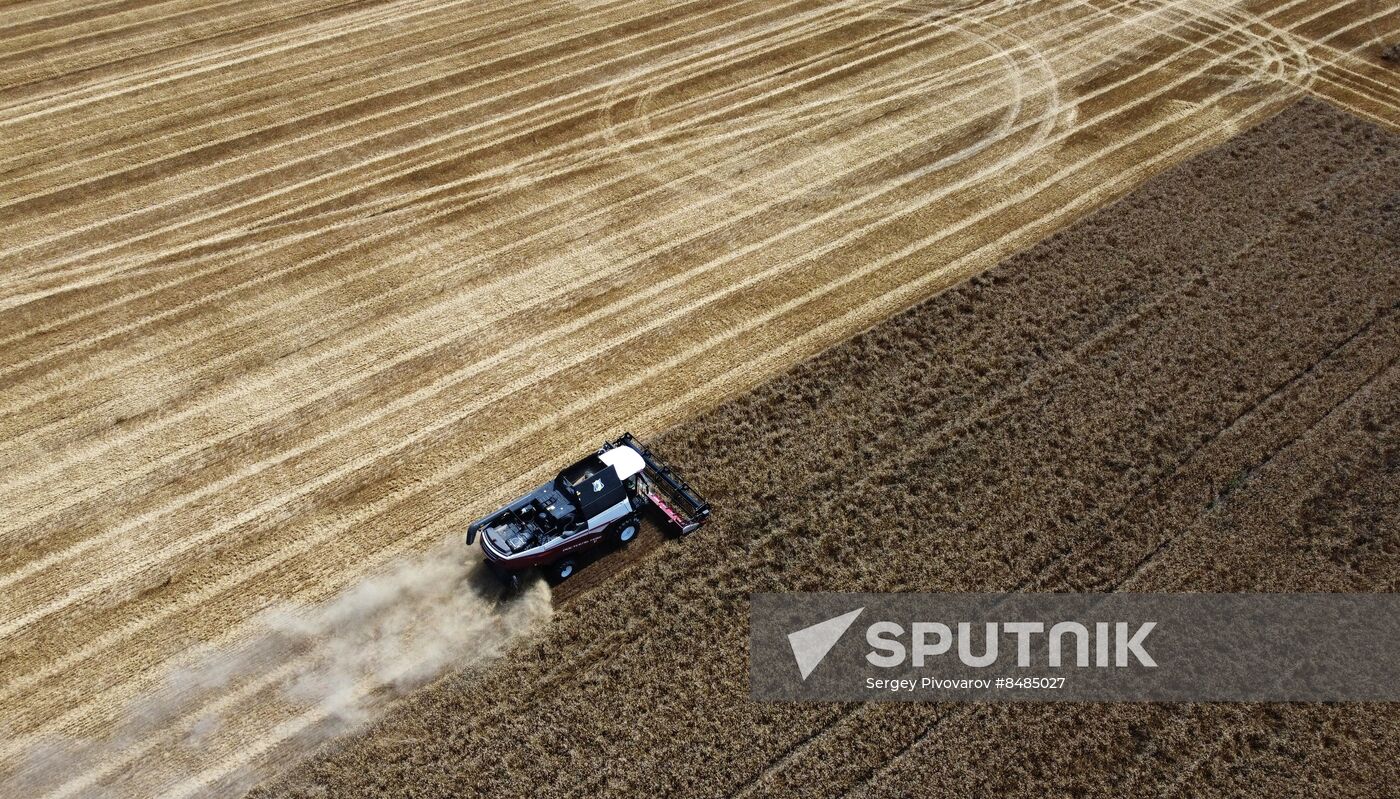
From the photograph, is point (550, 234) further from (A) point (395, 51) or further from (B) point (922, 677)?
(B) point (922, 677)

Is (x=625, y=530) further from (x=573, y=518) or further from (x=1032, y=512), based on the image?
(x=1032, y=512)

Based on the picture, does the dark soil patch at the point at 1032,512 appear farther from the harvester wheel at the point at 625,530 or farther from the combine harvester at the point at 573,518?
the combine harvester at the point at 573,518

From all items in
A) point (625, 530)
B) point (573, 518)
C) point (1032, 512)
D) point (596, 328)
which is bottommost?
point (1032, 512)

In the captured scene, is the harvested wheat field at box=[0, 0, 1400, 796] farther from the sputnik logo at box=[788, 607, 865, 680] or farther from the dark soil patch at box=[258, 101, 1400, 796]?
the sputnik logo at box=[788, 607, 865, 680]

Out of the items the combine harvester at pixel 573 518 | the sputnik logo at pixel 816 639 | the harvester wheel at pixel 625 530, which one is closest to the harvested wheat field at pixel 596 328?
the harvester wheel at pixel 625 530

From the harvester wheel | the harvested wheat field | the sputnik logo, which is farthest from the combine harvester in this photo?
the sputnik logo

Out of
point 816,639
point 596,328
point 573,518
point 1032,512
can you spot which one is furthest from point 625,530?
point 1032,512

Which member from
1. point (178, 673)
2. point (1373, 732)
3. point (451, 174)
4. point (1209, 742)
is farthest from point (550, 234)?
point (1373, 732)
